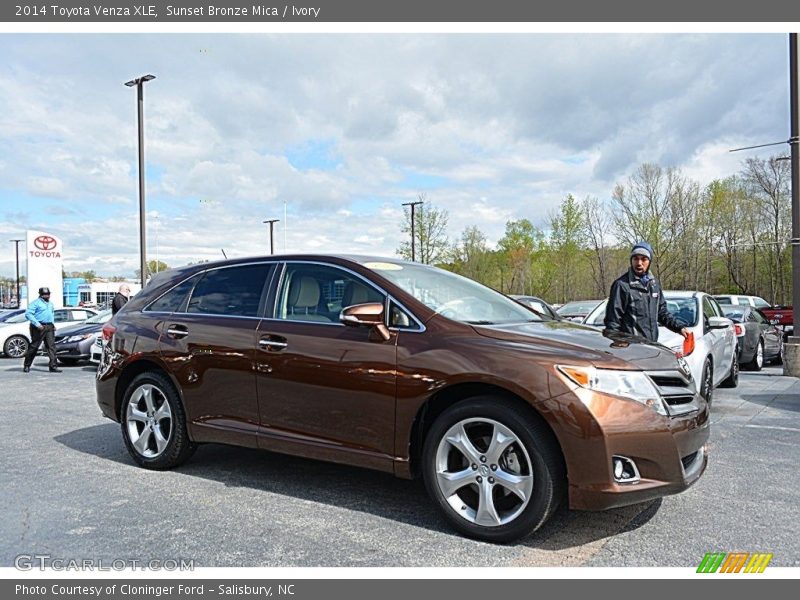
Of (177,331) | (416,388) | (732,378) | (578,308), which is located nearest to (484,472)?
(416,388)

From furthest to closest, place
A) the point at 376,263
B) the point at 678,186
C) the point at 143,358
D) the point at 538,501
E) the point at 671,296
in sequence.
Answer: the point at 678,186, the point at 671,296, the point at 143,358, the point at 376,263, the point at 538,501

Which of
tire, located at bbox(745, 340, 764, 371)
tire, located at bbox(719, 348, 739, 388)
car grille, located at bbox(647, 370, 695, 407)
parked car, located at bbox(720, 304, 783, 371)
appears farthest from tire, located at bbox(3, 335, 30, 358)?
car grille, located at bbox(647, 370, 695, 407)

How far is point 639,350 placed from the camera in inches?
149

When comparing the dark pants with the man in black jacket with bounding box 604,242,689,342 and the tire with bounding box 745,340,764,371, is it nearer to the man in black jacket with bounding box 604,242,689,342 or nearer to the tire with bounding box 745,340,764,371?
the man in black jacket with bounding box 604,242,689,342

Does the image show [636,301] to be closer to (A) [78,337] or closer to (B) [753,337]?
(B) [753,337]

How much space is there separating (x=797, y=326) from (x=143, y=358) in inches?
436

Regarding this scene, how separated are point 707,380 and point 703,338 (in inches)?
19.0

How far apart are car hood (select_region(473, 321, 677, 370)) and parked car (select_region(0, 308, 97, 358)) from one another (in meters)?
15.8

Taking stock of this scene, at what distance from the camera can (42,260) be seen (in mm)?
25422

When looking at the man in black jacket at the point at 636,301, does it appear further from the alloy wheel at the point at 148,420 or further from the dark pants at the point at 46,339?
the dark pants at the point at 46,339

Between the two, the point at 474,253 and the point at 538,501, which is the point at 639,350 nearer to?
the point at 538,501

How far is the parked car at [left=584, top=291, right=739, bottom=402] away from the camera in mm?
7105

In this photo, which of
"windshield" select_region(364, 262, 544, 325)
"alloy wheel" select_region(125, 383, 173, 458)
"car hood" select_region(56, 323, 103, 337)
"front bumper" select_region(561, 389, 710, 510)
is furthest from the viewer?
"car hood" select_region(56, 323, 103, 337)
